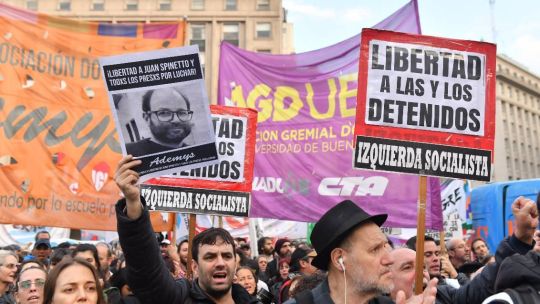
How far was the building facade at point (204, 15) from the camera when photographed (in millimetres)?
61844

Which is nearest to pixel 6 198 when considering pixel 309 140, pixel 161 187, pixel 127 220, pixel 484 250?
pixel 161 187

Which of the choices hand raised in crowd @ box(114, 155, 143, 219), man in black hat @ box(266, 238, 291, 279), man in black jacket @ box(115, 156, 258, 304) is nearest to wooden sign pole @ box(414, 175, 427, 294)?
man in black jacket @ box(115, 156, 258, 304)

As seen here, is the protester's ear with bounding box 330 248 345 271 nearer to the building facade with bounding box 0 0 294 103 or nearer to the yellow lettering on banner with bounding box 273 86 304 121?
the yellow lettering on banner with bounding box 273 86 304 121

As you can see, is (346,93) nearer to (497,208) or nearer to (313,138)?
(313,138)

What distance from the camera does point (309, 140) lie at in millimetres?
9156

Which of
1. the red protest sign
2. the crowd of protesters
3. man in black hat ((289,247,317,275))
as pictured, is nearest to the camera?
the crowd of protesters

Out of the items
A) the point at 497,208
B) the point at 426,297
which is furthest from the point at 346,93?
the point at 497,208

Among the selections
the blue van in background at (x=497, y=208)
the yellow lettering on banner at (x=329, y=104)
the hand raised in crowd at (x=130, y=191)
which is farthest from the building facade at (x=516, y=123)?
the hand raised in crowd at (x=130, y=191)

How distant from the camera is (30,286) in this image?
5.14 metres

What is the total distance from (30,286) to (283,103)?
519cm

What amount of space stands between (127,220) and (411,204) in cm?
570

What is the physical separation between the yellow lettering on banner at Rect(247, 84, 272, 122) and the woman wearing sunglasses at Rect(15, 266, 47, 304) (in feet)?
16.0

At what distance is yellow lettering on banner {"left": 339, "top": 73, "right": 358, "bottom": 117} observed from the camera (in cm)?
895

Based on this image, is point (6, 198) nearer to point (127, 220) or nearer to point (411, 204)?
point (411, 204)
